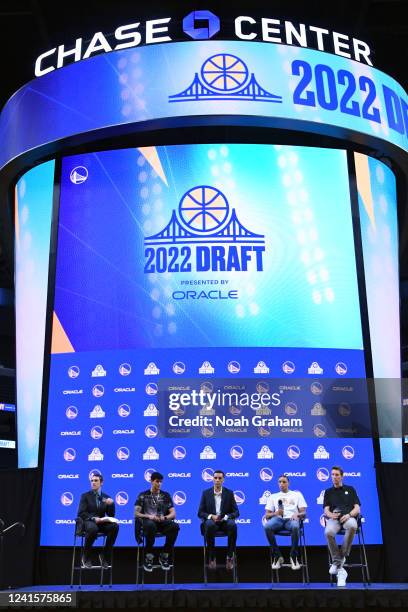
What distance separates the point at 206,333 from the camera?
29.9ft

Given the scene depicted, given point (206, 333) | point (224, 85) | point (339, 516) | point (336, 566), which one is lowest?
point (336, 566)

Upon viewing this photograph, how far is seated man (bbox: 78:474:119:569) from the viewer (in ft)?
25.8

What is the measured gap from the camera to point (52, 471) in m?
8.94

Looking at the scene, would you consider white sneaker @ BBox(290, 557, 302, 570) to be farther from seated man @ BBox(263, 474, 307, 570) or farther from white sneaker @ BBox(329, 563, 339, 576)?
white sneaker @ BBox(329, 563, 339, 576)

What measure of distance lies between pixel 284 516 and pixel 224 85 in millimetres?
5495

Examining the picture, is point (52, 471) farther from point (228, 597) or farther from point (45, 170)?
point (45, 170)

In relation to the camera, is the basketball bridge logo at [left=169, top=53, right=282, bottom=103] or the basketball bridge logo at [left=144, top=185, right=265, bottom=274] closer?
the basketball bridge logo at [left=144, top=185, right=265, bottom=274]

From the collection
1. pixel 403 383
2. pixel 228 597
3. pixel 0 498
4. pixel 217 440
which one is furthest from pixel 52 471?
pixel 403 383

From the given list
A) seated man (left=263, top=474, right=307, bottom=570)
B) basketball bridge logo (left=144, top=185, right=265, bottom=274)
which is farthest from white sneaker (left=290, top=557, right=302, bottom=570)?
basketball bridge logo (left=144, top=185, right=265, bottom=274)

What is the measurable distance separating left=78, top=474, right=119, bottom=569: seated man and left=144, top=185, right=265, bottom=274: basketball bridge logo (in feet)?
9.35

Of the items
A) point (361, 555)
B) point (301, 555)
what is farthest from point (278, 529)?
point (361, 555)

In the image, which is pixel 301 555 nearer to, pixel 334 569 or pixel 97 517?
pixel 334 569

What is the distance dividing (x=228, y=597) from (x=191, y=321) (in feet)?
11.4

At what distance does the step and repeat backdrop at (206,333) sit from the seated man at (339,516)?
0.69m
